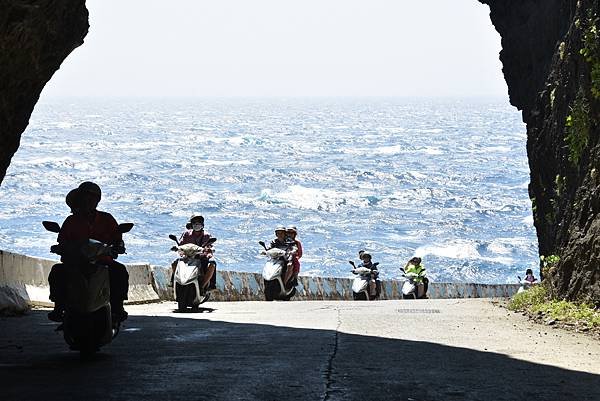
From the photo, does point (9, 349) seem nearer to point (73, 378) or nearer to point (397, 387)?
point (73, 378)

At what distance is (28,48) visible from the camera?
53.7 ft

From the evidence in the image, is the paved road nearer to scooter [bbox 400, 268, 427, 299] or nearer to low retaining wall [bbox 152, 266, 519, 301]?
low retaining wall [bbox 152, 266, 519, 301]

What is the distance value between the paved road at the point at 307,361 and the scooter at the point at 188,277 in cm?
275

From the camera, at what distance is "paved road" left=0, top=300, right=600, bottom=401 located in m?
9.86

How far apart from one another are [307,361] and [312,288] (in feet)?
70.4

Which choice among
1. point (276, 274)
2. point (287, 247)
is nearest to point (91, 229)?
point (276, 274)

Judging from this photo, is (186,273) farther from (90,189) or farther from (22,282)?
(90,189)

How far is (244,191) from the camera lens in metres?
114

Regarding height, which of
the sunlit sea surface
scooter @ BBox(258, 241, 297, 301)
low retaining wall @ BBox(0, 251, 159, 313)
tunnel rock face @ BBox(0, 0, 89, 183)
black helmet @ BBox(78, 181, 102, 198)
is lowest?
the sunlit sea surface

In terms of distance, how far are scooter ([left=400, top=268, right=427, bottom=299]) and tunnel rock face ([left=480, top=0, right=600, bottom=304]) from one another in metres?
7.51

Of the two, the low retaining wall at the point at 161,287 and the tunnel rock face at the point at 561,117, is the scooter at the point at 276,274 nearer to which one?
the low retaining wall at the point at 161,287

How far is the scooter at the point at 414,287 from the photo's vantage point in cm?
3553

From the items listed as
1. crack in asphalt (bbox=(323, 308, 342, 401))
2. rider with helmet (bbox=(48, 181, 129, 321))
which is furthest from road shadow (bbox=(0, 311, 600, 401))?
rider with helmet (bbox=(48, 181, 129, 321))

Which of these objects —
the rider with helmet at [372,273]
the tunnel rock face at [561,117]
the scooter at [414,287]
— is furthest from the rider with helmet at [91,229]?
the scooter at [414,287]
